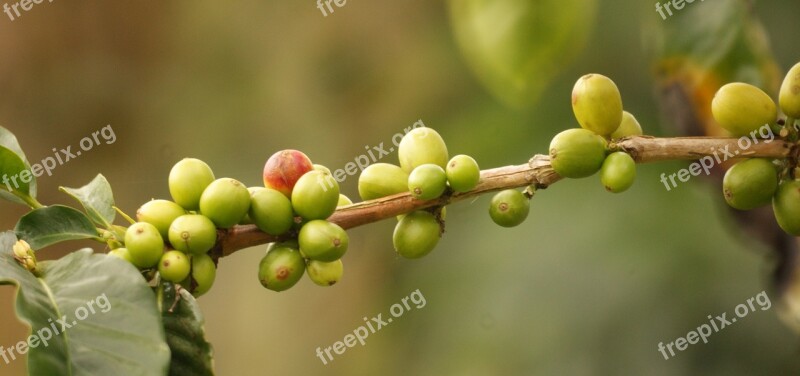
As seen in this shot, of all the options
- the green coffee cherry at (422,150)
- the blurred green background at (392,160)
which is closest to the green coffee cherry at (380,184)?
the green coffee cherry at (422,150)

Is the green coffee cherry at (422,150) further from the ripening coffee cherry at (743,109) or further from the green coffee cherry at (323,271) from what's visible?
the ripening coffee cherry at (743,109)

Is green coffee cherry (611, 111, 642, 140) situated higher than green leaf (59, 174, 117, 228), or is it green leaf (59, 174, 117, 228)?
green leaf (59, 174, 117, 228)

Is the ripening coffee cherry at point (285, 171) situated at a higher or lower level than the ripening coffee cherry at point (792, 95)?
higher

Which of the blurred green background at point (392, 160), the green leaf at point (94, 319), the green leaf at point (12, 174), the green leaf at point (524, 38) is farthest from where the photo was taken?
the blurred green background at point (392, 160)

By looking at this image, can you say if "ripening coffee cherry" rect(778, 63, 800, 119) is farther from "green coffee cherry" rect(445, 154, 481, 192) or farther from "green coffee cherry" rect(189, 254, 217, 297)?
"green coffee cherry" rect(189, 254, 217, 297)

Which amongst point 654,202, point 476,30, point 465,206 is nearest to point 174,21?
point 465,206

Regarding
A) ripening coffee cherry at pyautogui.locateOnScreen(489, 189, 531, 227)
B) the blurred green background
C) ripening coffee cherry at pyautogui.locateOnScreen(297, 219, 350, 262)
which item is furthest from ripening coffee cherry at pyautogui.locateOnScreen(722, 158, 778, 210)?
the blurred green background

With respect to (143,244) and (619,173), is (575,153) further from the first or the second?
(143,244)
